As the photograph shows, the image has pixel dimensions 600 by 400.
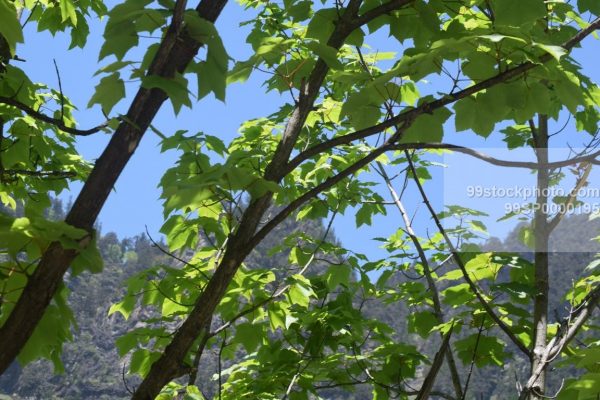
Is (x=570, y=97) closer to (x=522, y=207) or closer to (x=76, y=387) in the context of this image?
(x=522, y=207)

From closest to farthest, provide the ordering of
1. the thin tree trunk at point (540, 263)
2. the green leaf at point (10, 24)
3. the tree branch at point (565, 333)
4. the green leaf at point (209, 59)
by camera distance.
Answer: the green leaf at point (10, 24) → the green leaf at point (209, 59) → the tree branch at point (565, 333) → the thin tree trunk at point (540, 263)

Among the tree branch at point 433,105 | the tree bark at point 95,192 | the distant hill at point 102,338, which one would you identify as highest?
the distant hill at point 102,338

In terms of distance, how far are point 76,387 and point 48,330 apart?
86028mm

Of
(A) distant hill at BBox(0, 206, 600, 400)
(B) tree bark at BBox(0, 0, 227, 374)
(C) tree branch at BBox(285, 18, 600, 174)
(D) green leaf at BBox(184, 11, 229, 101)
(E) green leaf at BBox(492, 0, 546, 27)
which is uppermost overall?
(A) distant hill at BBox(0, 206, 600, 400)

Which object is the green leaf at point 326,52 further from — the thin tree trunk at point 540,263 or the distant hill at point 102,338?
the distant hill at point 102,338

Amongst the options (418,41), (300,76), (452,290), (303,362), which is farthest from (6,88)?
(452,290)

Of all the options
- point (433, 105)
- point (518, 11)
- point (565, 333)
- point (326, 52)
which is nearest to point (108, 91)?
point (326, 52)

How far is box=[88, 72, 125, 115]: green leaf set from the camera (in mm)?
1338

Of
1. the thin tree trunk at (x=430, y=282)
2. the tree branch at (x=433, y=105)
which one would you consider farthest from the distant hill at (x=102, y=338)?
the tree branch at (x=433, y=105)

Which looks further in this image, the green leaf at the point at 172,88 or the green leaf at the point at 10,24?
the green leaf at the point at 172,88

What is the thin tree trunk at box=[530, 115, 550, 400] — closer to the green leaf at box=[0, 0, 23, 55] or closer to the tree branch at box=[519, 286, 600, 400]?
the tree branch at box=[519, 286, 600, 400]

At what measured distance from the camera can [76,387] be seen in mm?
79938

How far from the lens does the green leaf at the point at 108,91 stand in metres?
1.34

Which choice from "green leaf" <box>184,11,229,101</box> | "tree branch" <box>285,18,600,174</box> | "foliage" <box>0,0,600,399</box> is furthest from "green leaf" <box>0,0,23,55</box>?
"tree branch" <box>285,18,600,174</box>
